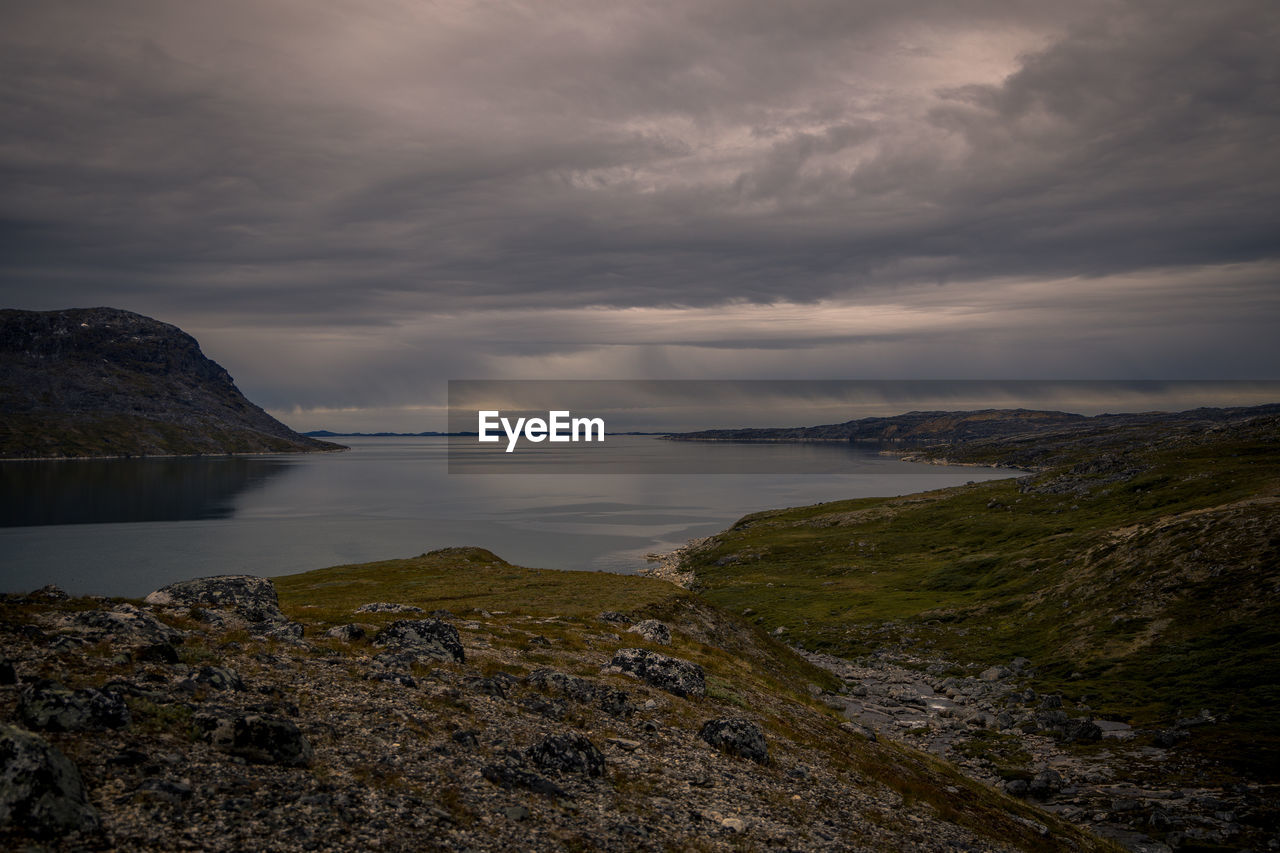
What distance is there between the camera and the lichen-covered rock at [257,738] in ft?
53.9

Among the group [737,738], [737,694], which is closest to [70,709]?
[737,738]

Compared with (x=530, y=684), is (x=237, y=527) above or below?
below

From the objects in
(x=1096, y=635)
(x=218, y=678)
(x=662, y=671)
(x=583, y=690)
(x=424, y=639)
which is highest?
(x=218, y=678)

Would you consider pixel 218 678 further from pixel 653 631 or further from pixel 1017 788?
pixel 1017 788

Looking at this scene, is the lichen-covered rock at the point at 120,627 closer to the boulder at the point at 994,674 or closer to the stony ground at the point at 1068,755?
the stony ground at the point at 1068,755

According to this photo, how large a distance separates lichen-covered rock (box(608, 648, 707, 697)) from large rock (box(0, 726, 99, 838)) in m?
21.4

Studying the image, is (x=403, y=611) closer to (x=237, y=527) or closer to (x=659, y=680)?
(x=659, y=680)

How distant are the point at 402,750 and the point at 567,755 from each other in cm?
484

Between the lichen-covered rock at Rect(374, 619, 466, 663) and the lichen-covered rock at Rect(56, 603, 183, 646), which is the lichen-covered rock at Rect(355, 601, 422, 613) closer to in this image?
the lichen-covered rock at Rect(374, 619, 466, 663)

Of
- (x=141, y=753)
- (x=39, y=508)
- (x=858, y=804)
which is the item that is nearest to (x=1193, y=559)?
(x=858, y=804)

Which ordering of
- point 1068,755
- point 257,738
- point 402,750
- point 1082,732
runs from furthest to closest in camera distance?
point 1082,732
point 1068,755
point 402,750
point 257,738

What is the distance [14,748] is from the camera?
1260cm

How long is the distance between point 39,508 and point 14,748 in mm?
246370

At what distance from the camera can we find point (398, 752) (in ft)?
62.2
